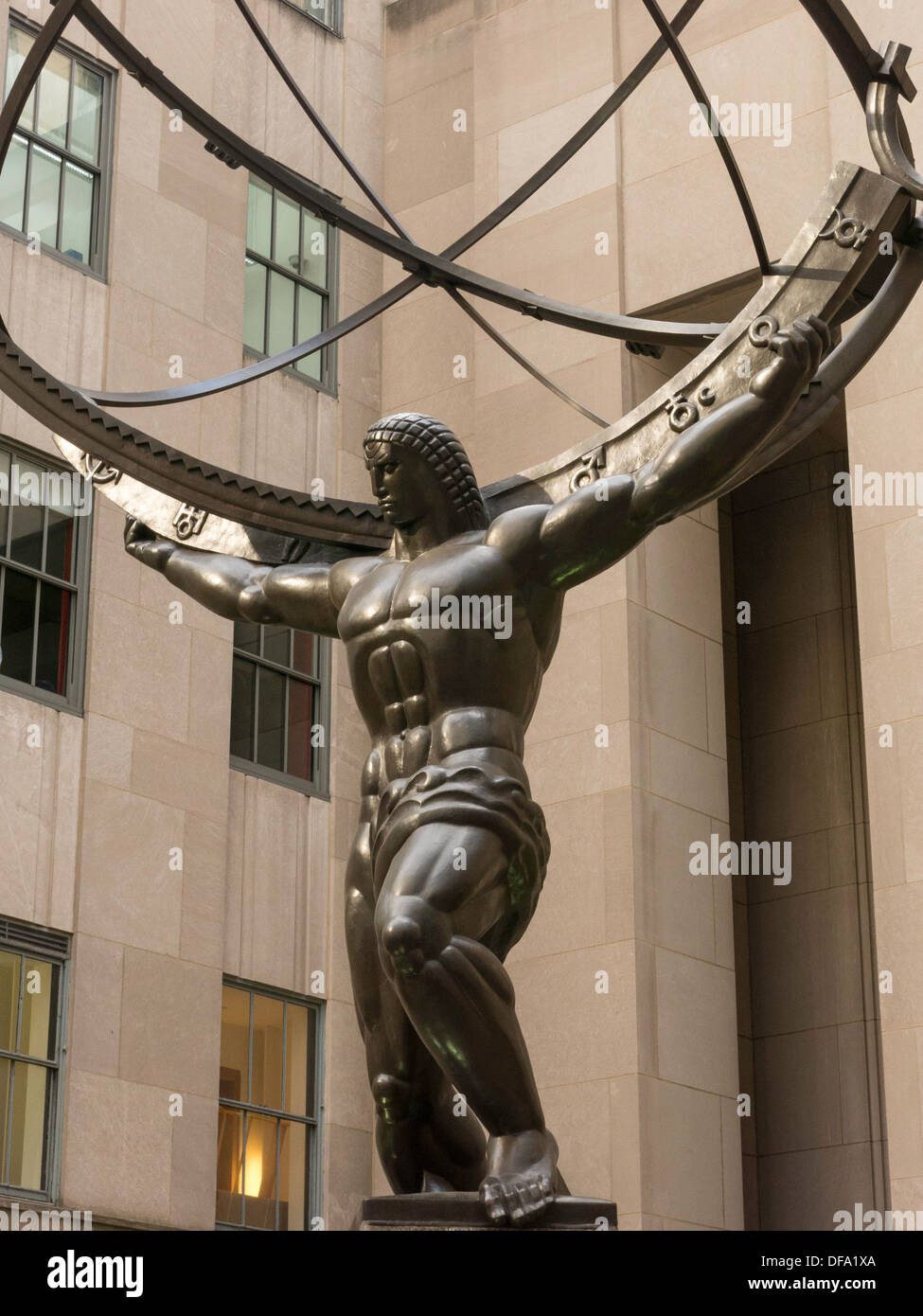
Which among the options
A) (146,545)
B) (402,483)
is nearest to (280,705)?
(146,545)

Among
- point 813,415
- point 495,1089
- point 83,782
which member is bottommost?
point 495,1089

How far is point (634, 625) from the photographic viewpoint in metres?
18.6

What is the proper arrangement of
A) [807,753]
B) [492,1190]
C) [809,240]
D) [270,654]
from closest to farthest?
[492,1190], [809,240], [270,654], [807,753]

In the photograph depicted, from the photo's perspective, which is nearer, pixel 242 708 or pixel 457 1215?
pixel 457 1215

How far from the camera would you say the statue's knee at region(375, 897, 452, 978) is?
691 centimetres

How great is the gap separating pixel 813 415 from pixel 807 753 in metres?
14.1

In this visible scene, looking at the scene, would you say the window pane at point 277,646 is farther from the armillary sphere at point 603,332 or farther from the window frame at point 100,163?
the armillary sphere at point 603,332

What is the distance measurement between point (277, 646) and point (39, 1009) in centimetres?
457

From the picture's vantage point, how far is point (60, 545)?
17.6 m

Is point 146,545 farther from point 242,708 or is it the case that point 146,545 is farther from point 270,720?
point 270,720

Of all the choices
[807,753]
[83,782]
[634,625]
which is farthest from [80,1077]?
[807,753]

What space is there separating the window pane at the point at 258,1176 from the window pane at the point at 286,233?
8.24 meters
